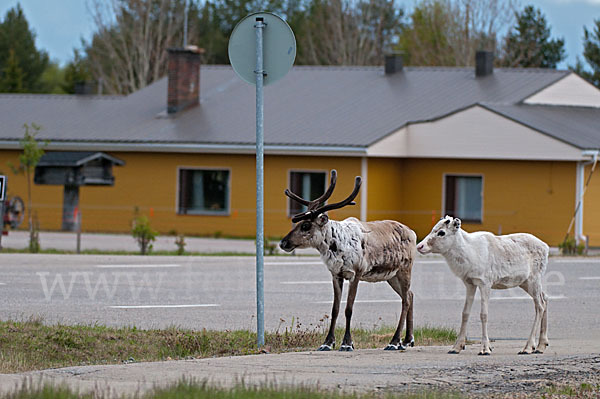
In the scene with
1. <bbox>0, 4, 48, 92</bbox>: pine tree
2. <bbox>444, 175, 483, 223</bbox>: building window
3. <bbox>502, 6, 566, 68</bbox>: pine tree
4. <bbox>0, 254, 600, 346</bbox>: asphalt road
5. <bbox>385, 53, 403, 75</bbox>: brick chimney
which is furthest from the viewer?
<bbox>0, 4, 48, 92</bbox>: pine tree

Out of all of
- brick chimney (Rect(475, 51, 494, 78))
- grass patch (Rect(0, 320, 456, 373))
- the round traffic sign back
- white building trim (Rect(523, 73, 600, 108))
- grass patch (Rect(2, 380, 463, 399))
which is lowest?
grass patch (Rect(0, 320, 456, 373))

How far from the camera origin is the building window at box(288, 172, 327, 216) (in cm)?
3472

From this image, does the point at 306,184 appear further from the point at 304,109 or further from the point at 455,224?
the point at 455,224

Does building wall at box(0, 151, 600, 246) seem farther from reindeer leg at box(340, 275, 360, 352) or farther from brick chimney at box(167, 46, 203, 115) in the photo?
reindeer leg at box(340, 275, 360, 352)

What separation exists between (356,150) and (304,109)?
4915mm

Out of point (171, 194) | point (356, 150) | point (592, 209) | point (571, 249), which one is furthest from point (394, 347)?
point (171, 194)

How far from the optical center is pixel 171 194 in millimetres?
36000

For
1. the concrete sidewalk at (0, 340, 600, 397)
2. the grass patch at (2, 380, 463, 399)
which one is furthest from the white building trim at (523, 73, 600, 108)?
the grass patch at (2, 380, 463, 399)

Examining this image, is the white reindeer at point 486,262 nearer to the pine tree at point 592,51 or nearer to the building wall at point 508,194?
the building wall at point 508,194

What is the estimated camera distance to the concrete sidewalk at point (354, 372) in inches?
330

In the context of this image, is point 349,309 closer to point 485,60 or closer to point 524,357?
point 524,357

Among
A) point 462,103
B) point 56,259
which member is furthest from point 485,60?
point 56,259

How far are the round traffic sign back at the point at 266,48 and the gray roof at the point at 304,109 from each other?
21694 mm

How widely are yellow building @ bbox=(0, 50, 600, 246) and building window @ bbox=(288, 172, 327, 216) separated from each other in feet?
0.15
